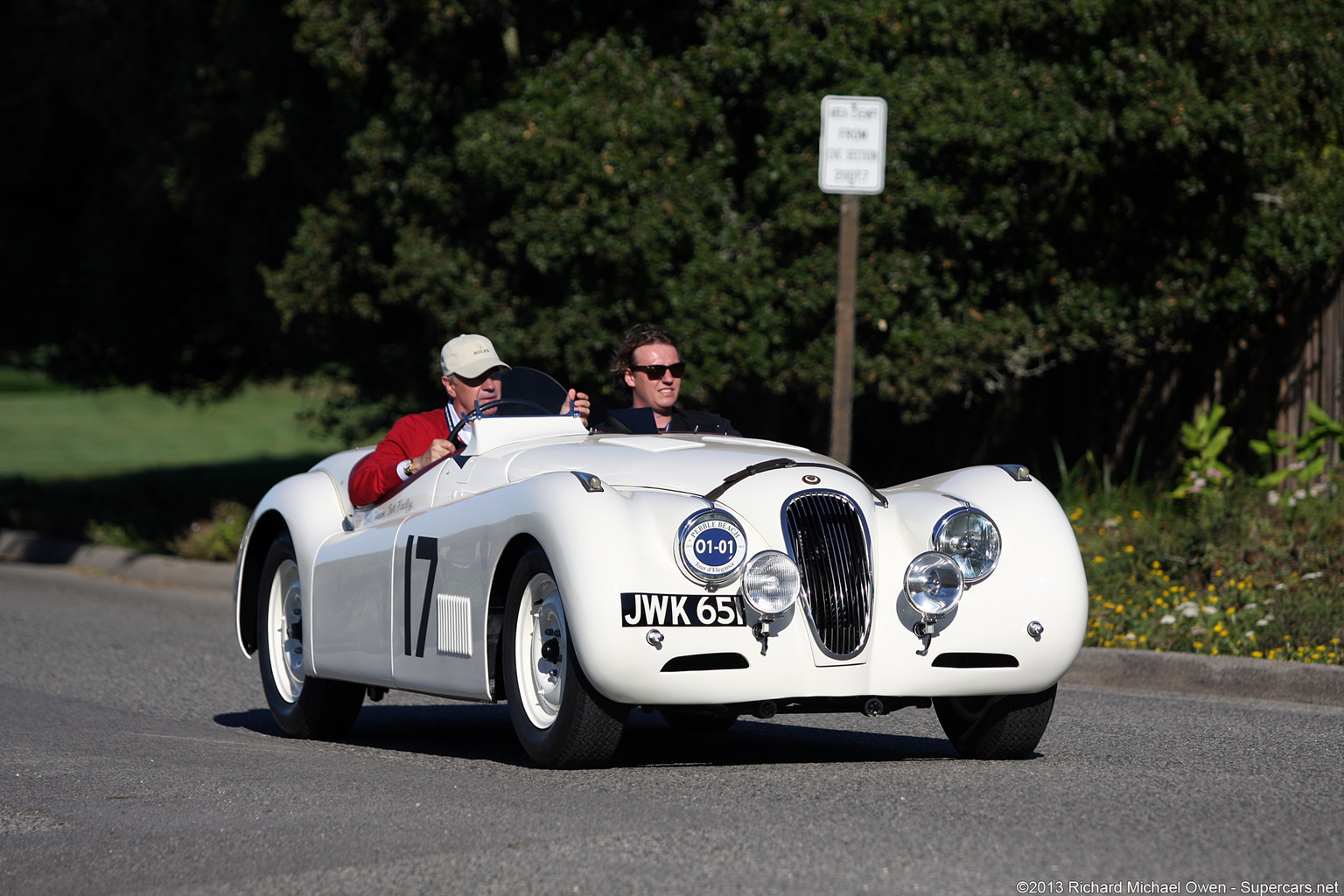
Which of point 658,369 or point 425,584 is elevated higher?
point 658,369

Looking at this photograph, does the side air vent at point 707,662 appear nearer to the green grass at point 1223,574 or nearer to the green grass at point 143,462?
the green grass at point 1223,574

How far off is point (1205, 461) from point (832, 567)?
635 cm

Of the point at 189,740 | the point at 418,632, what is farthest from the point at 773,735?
the point at 189,740

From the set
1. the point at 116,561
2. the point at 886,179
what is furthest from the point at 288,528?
the point at 116,561

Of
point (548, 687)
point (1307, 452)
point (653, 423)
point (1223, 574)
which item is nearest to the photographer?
point (548, 687)

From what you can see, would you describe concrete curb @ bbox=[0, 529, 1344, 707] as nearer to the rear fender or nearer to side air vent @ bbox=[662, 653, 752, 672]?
side air vent @ bbox=[662, 653, 752, 672]

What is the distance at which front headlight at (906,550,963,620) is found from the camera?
5.46 meters

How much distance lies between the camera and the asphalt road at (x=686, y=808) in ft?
13.2

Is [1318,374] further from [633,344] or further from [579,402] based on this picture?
[579,402]

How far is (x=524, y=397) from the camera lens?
688 centimetres

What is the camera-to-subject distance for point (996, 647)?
557 centimetres

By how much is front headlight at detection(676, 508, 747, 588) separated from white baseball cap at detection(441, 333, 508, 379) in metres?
2.14

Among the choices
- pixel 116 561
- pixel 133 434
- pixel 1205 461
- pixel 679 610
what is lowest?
pixel 133 434

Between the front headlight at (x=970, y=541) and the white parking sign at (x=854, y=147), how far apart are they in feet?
14.9
